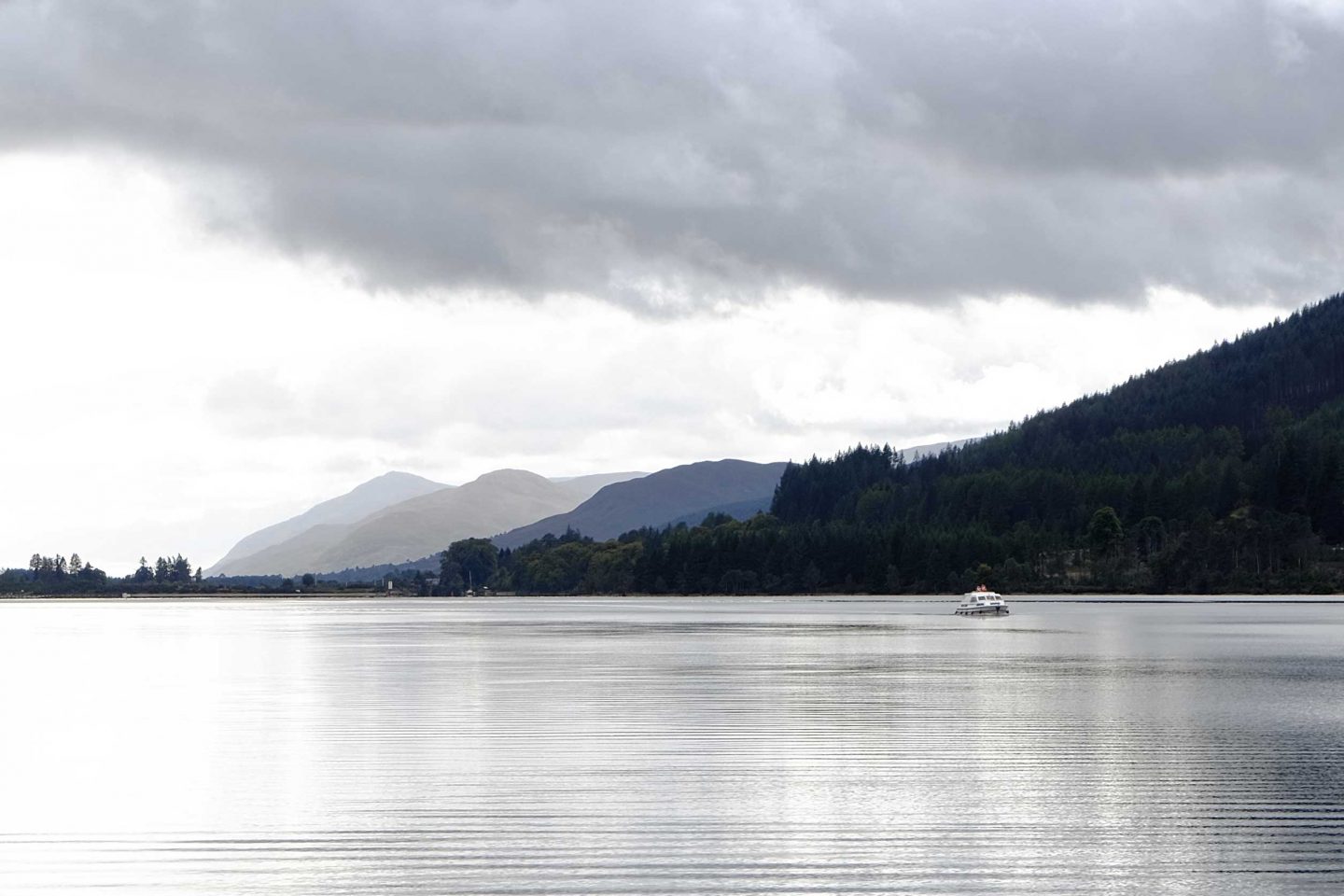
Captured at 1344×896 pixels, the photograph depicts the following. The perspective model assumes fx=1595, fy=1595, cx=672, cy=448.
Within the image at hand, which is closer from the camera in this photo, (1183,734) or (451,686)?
(1183,734)

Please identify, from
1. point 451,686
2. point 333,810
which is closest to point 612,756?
point 333,810

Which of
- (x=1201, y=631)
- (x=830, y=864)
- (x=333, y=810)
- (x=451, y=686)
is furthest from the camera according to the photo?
(x=1201, y=631)

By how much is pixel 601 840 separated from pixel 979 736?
21380mm

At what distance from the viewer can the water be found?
28.8 metres

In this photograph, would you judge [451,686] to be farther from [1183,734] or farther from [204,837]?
[204,837]

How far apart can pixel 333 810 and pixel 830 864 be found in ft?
41.4

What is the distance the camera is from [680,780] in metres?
39.8

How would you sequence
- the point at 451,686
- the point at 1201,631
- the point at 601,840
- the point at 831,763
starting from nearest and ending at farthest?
the point at 601,840, the point at 831,763, the point at 451,686, the point at 1201,631

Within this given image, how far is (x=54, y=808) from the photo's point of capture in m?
36.9

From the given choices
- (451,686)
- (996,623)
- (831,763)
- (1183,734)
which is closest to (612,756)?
(831,763)

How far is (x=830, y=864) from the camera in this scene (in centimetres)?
2902

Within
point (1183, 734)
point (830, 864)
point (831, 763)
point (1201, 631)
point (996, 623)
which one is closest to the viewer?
point (830, 864)

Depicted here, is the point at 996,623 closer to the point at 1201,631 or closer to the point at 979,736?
the point at 1201,631

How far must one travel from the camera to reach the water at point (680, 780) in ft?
94.5
